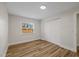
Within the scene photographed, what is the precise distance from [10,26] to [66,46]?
3052 millimetres

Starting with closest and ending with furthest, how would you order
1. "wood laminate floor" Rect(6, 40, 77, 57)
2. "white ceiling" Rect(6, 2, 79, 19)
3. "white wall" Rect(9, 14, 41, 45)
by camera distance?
"white ceiling" Rect(6, 2, 79, 19)
"wood laminate floor" Rect(6, 40, 77, 57)
"white wall" Rect(9, 14, 41, 45)

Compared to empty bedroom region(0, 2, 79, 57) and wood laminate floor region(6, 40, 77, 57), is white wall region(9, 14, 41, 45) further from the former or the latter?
wood laminate floor region(6, 40, 77, 57)

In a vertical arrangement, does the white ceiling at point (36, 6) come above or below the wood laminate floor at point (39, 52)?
above

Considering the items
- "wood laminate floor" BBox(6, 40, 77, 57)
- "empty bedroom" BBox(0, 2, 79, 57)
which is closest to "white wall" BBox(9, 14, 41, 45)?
"empty bedroom" BBox(0, 2, 79, 57)

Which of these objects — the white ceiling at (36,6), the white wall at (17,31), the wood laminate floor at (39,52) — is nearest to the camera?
the white ceiling at (36,6)

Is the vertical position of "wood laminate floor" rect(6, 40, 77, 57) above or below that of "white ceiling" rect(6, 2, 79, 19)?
below

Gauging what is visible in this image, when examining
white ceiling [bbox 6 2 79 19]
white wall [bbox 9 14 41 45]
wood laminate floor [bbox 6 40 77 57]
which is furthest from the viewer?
white wall [bbox 9 14 41 45]

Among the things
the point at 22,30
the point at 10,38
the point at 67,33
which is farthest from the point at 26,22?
the point at 67,33

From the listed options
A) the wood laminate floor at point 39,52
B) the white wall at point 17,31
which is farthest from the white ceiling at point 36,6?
the wood laminate floor at point 39,52

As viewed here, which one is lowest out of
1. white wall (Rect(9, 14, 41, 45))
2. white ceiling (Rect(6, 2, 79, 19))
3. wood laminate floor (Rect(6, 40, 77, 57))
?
wood laminate floor (Rect(6, 40, 77, 57))

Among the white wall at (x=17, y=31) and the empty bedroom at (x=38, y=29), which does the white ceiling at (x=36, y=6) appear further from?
the white wall at (x=17, y=31)

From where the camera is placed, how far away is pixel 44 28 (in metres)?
5.04

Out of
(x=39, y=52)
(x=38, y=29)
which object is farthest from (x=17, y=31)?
(x=39, y=52)

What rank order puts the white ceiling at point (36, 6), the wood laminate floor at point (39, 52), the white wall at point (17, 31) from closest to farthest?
1. the white ceiling at point (36, 6)
2. the wood laminate floor at point (39, 52)
3. the white wall at point (17, 31)
